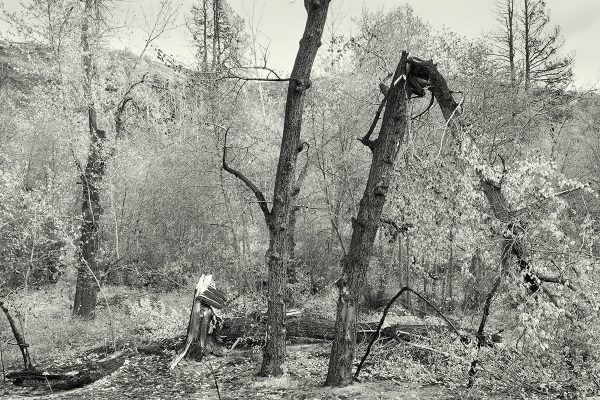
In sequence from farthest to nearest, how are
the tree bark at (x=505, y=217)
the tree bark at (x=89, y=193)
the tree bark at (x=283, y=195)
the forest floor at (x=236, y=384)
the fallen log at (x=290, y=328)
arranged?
1. the tree bark at (x=89, y=193)
2. the fallen log at (x=290, y=328)
3. the tree bark at (x=283, y=195)
4. the forest floor at (x=236, y=384)
5. the tree bark at (x=505, y=217)

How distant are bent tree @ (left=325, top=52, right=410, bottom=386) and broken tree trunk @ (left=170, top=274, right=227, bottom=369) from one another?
3960 mm

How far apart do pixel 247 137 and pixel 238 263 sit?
4653 mm

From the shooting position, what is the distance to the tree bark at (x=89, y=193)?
1434cm

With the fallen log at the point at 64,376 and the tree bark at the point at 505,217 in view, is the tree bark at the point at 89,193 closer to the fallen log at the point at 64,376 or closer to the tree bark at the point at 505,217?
the fallen log at the point at 64,376

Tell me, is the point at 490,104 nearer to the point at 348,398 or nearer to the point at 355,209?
the point at 355,209

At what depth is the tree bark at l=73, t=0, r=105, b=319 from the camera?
14336 millimetres

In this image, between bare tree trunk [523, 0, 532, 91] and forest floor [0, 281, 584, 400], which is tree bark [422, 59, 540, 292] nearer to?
forest floor [0, 281, 584, 400]

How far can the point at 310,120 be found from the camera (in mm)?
16422

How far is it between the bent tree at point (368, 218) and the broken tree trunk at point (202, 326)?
3960mm

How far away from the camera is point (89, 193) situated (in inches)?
569

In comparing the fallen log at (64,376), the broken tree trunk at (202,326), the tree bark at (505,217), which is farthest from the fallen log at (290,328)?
the tree bark at (505,217)

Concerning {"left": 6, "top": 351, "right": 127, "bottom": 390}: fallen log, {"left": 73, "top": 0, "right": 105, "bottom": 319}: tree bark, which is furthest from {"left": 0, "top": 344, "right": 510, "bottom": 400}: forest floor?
{"left": 73, "top": 0, "right": 105, "bottom": 319}: tree bark

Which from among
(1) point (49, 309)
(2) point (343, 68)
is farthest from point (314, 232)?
(1) point (49, 309)

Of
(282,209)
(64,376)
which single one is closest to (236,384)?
(282,209)
